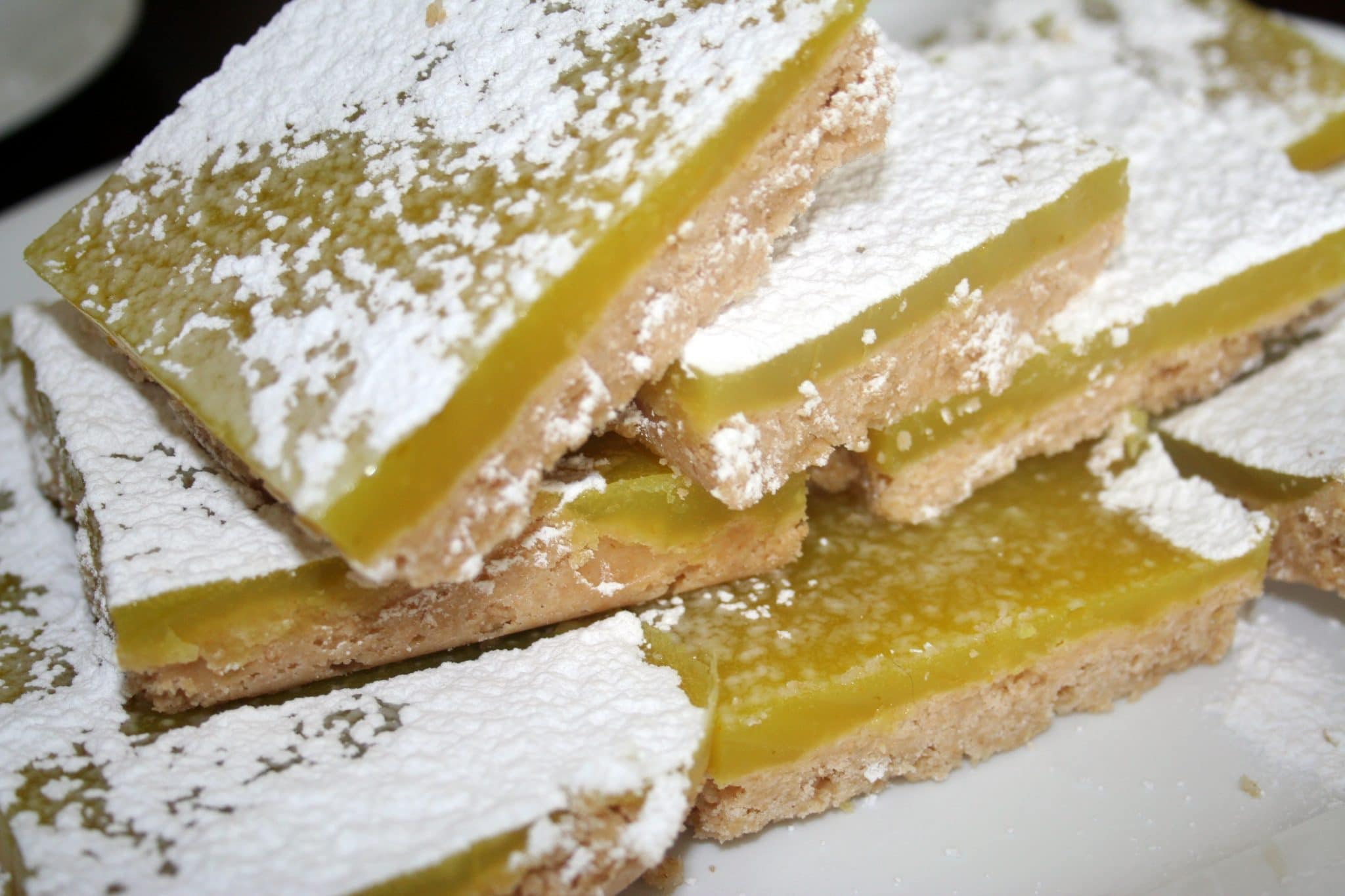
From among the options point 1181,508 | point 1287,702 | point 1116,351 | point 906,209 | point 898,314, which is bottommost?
point 1287,702

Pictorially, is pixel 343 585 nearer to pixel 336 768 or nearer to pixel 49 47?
pixel 336 768

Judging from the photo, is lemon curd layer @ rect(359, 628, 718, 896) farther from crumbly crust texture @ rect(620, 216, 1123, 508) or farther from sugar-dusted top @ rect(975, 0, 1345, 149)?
sugar-dusted top @ rect(975, 0, 1345, 149)

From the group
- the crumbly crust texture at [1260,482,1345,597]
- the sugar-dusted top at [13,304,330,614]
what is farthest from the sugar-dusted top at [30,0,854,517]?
the crumbly crust texture at [1260,482,1345,597]

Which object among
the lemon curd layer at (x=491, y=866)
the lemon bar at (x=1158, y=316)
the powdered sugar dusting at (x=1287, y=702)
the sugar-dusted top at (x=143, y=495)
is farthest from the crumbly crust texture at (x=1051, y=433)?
the sugar-dusted top at (x=143, y=495)

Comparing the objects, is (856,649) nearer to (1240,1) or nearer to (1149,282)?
(1149,282)

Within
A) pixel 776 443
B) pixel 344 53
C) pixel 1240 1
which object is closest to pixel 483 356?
pixel 776 443

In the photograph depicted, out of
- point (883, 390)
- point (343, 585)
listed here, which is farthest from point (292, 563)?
point (883, 390)

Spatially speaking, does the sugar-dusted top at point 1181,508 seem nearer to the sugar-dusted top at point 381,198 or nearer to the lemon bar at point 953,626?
the lemon bar at point 953,626
